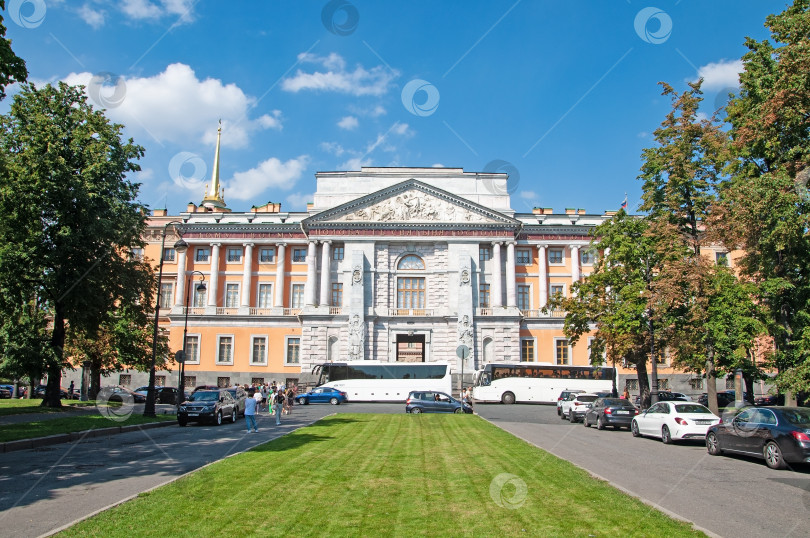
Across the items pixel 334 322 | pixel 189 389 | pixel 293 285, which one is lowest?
pixel 189 389

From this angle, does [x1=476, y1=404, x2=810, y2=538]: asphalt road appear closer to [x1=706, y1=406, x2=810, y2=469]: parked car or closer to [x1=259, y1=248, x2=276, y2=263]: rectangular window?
[x1=706, y1=406, x2=810, y2=469]: parked car

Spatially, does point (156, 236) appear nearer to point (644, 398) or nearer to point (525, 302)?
point (525, 302)

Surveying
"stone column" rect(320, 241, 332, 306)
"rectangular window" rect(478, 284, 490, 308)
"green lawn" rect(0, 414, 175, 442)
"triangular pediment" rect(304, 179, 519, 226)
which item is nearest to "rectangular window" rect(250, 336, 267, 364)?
"stone column" rect(320, 241, 332, 306)

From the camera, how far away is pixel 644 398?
34.7m

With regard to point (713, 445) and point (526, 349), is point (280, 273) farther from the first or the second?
point (713, 445)

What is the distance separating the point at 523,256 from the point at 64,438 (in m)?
48.8

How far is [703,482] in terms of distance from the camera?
12008 mm

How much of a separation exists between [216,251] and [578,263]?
1419 inches

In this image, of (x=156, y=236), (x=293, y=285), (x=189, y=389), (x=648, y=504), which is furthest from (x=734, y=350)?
(x=156, y=236)

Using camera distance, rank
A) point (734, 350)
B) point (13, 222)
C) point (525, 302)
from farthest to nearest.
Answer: point (525, 302) → point (13, 222) → point (734, 350)

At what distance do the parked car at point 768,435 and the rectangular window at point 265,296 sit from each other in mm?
49277

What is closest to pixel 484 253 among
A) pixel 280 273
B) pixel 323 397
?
pixel 280 273

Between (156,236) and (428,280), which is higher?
(156,236)

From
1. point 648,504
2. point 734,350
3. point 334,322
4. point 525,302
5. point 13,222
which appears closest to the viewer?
point 648,504
